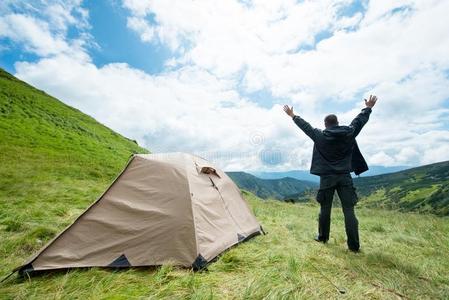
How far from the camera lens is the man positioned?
7.43m

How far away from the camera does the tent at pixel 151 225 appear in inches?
230

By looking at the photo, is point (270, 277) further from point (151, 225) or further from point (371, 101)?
Result: point (371, 101)

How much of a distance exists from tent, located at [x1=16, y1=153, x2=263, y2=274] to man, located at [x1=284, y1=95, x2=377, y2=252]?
229 cm

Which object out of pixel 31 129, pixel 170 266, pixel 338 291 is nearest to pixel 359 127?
pixel 338 291

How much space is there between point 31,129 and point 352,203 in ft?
151

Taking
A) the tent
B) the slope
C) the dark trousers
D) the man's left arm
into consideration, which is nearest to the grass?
the tent

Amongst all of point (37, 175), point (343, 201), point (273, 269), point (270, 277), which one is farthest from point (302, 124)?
point (37, 175)

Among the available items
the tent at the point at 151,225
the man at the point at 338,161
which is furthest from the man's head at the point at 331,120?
the tent at the point at 151,225

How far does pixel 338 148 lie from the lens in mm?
7641

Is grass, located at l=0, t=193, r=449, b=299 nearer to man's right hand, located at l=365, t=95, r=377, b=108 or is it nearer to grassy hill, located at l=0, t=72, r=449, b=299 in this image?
grassy hill, located at l=0, t=72, r=449, b=299

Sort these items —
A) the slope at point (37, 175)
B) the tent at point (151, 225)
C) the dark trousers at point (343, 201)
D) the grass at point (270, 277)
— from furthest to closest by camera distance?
the slope at point (37, 175), the dark trousers at point (343, 201), the tent at point (151, 225), the grass at point (270, 277)

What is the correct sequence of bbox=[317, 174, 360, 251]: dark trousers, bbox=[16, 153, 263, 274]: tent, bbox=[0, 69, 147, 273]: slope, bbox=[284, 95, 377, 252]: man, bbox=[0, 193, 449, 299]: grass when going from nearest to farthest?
bbox=[0, 193, 449, 299]: grass → bbox=[16, 153, 263, 274]: tent → bbox=[317, 174, 360, 251]: dark trousers → bbox=[284, 95, 377, 252]: man → bbox=[0, 69, 147, 273]: slope

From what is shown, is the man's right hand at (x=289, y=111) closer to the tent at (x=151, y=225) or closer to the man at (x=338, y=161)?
the man at (x=338, y=161)

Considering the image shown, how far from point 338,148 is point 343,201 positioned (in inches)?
49.2
